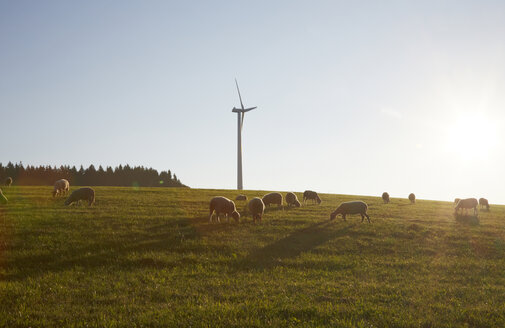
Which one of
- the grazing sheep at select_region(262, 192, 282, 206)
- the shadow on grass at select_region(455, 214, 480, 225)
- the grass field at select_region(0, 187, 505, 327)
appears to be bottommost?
the grass field at select_region(0, 187, 505, 327)

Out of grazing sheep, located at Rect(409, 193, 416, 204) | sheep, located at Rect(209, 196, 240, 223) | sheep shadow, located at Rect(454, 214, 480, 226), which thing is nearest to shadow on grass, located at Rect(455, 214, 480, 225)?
sheep shadow, located at Rect(454, 214, 480, 226)

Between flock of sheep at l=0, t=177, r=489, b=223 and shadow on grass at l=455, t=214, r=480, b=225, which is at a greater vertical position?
flock of sheep at l=0, t=177, r=489, b=223

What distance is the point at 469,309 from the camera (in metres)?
10.8

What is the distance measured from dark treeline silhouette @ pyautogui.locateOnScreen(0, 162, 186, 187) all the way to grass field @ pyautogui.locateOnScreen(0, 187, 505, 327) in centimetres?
7170

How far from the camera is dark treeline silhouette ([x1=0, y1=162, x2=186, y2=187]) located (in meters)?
88.4

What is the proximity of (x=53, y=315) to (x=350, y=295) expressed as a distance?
869 cm

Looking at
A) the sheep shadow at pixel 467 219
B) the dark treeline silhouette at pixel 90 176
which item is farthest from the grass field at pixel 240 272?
the dark treeline silhouette at pixel 90 176

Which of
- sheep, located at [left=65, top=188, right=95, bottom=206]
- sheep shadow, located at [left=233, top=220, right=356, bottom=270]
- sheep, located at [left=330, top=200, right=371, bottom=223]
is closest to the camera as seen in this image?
sheep shadow, located at [left=233, top=220, right=356, bottom=270]

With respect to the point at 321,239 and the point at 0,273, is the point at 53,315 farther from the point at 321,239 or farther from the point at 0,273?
the point at 321,239

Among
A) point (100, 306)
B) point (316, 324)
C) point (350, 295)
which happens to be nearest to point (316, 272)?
point (350, 295)

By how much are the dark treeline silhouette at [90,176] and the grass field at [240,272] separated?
235 feet

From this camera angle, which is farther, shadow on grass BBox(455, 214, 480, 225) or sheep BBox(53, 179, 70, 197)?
sheep BBox(53, 179, 70, 197)

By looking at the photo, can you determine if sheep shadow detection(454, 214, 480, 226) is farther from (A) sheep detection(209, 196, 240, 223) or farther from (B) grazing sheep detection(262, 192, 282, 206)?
(A) sheep detection(209, 196, 240, 223)

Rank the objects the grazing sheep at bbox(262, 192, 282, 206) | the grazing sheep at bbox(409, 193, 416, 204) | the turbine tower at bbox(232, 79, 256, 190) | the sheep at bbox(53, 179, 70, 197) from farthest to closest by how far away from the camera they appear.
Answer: the turbine tower at bbox(232, 79, 256, 190) → the grazing sheep at bbox(409, 193, 416, 204) → the sheep at bbox(53, 179, 70, 197) → the grazing sheep at bbox(262, 192, 282, 206)
